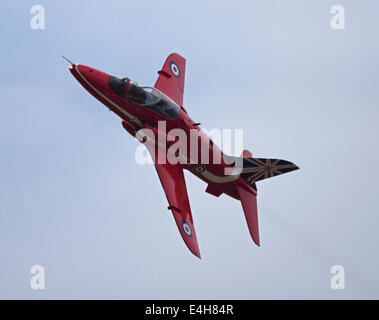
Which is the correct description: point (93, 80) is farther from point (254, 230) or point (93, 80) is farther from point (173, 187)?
point (254, 230)

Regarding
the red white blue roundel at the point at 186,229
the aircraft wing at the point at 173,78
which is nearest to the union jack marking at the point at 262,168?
the aircraft wing at the point at 173,78

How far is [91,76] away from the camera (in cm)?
2825

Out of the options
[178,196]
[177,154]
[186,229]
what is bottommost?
[186,229]

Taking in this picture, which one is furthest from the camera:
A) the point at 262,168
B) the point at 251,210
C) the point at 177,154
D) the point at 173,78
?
the point at 173,78

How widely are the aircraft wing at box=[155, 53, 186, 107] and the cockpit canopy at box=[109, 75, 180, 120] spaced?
93.2 inches

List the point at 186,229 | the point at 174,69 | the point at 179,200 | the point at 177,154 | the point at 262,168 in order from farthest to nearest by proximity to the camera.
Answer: the point at 174,69 → the point at 262,168 → the point at 177,154 → the point at 179,200 → the point at 186,229

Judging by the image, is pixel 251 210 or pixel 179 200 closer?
pixel 179 200

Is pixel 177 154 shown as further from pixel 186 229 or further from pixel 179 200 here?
pixel 186 229

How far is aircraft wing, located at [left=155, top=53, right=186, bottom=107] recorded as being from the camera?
32.2 meters

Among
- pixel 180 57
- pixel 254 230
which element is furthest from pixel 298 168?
pixel 180 57

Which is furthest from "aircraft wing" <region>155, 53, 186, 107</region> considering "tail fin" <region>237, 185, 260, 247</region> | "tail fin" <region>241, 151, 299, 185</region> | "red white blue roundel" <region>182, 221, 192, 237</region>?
"red white blue roundel" <region>182, 221, 192, 237</region>

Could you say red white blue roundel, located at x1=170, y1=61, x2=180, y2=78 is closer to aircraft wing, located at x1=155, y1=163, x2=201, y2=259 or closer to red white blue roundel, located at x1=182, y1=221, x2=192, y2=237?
aircraft wing, located at x1=155, y1=163, x2=201, y2=259

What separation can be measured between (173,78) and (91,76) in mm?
5609

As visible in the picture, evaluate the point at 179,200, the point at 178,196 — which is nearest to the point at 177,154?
the point at 178,196
